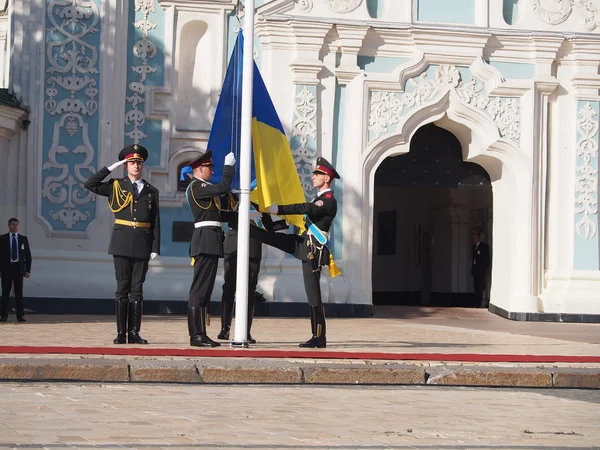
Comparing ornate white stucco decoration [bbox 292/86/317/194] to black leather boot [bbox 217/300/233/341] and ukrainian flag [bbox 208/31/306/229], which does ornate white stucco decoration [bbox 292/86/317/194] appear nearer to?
ukrainian flag [bbox 208/31/306/229]

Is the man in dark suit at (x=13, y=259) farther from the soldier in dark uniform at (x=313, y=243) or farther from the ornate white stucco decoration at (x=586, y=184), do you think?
the ornate white stucco decoration at (x=586, y=184)

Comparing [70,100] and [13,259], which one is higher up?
[70,100]

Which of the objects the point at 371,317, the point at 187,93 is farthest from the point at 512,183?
the point at 187,93

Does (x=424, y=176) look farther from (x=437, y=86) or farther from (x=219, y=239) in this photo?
(x=219, y=239)

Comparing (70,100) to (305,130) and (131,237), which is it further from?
(131,237)

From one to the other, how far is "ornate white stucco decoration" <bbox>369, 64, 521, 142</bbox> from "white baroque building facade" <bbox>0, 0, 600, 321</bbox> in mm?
24

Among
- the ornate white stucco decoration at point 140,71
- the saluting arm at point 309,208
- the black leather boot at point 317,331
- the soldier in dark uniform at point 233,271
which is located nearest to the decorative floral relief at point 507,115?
the ornate white stucco decoration at point 140,71

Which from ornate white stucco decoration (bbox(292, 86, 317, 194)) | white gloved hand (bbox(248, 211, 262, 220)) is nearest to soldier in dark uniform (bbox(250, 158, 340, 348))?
white gloved hand (bbox(248, 211, 262, 220))

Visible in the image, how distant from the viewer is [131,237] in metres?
13.0

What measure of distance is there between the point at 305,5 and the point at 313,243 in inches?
371

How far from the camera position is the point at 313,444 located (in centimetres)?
730

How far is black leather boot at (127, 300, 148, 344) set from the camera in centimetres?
1295

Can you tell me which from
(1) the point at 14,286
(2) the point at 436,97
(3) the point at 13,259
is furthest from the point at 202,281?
(2) the point at 436,97

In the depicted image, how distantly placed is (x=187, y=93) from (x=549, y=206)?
6.46 metres
